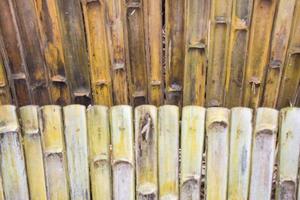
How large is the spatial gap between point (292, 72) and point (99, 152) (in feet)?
2.53

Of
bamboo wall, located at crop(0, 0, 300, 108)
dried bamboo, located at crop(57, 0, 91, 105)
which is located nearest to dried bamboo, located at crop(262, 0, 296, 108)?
bamboo wall, located at crop(0, 0, 300, 108)

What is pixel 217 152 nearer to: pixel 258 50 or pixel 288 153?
pixel 288 153

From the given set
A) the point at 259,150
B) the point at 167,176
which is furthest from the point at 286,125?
the point at 167,176

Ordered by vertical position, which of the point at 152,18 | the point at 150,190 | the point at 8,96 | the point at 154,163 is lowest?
the point at 150,190

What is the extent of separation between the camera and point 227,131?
1.63 meters

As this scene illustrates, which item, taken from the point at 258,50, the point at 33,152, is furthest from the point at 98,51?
the point at 258,50

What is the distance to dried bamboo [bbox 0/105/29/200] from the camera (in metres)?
1.66

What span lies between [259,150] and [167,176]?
356 mm

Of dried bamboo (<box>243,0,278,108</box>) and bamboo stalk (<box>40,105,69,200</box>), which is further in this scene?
bamboo stalk (<box>40,105,69,200</box>)

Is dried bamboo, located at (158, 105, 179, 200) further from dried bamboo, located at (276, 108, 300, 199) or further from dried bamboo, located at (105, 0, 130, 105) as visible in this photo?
dried bamboo, located at (276, 108, 300, 199)

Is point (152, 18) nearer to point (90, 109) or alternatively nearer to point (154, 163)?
point (90, 109)

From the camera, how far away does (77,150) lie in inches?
66.5

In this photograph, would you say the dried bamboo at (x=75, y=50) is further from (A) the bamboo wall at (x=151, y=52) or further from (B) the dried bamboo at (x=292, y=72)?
(B) the dried bamboo at (x=292, y=72)

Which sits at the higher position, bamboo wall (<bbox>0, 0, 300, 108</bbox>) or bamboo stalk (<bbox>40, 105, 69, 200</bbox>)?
bamboo wall (<bbox>0, 0, 300, 108</bbox>)
